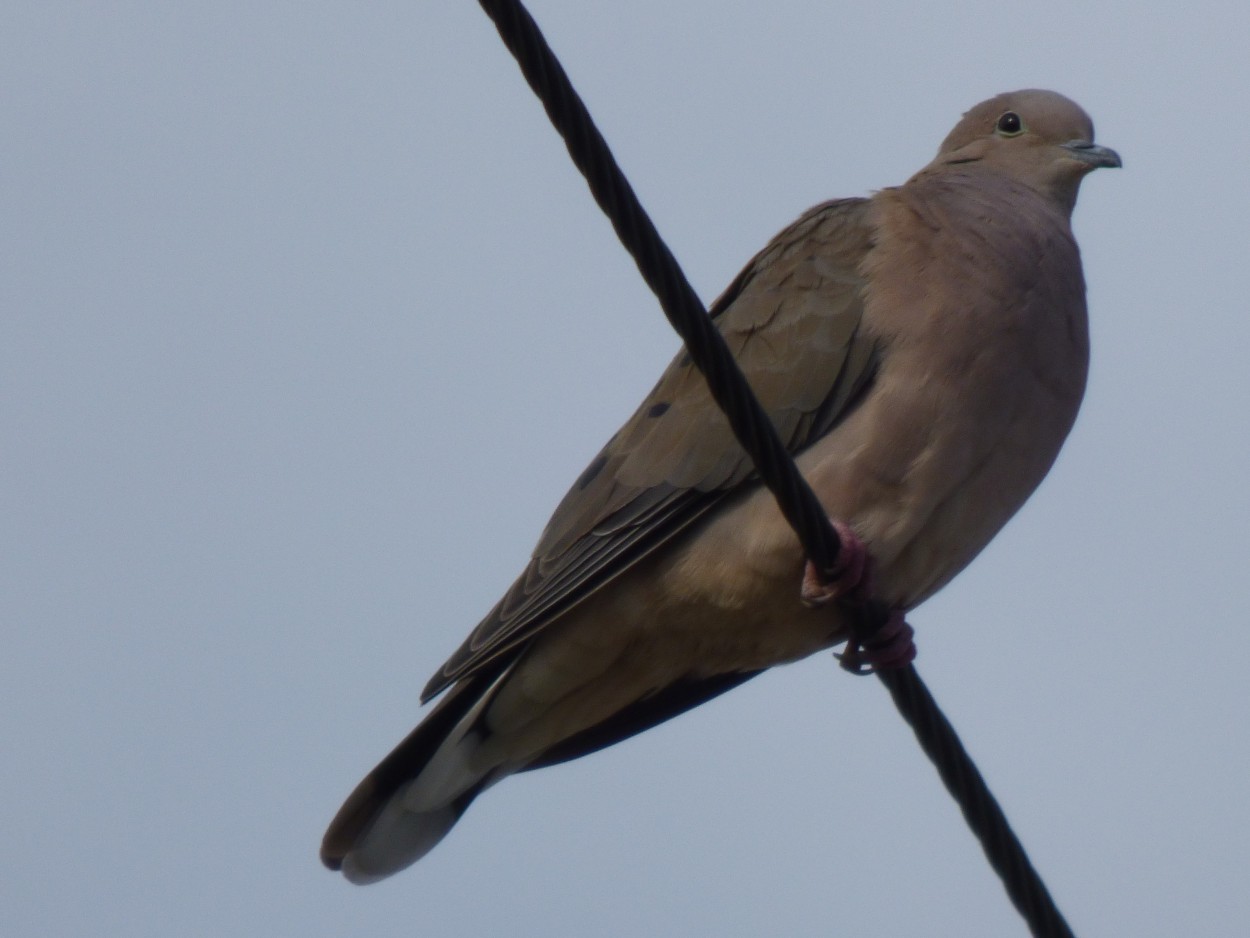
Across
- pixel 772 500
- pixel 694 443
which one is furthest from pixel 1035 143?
pixel 772 500

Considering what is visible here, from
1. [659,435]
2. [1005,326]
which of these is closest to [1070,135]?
[1005,326]

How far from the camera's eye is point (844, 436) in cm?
417

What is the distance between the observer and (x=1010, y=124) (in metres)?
5.47

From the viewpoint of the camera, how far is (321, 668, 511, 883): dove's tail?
4.50 metres

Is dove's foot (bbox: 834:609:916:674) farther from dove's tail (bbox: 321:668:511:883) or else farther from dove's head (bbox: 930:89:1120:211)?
dove's head (bbox: 930:89:1120:211)

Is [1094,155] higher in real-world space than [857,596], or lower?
higher

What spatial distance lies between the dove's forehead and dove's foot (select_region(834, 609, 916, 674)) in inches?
75.3

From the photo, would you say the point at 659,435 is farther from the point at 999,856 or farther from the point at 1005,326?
the point at 999,856

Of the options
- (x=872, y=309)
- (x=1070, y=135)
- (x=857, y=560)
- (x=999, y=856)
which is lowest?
(x=999, y=856)

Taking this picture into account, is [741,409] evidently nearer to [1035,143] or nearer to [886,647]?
[886,647]

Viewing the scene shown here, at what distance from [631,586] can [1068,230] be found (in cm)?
163

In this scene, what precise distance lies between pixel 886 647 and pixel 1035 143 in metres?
2.01

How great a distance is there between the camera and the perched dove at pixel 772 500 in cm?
409

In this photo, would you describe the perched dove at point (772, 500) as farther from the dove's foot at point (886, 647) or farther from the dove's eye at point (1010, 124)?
the dove's eye at point (1010, 124)
